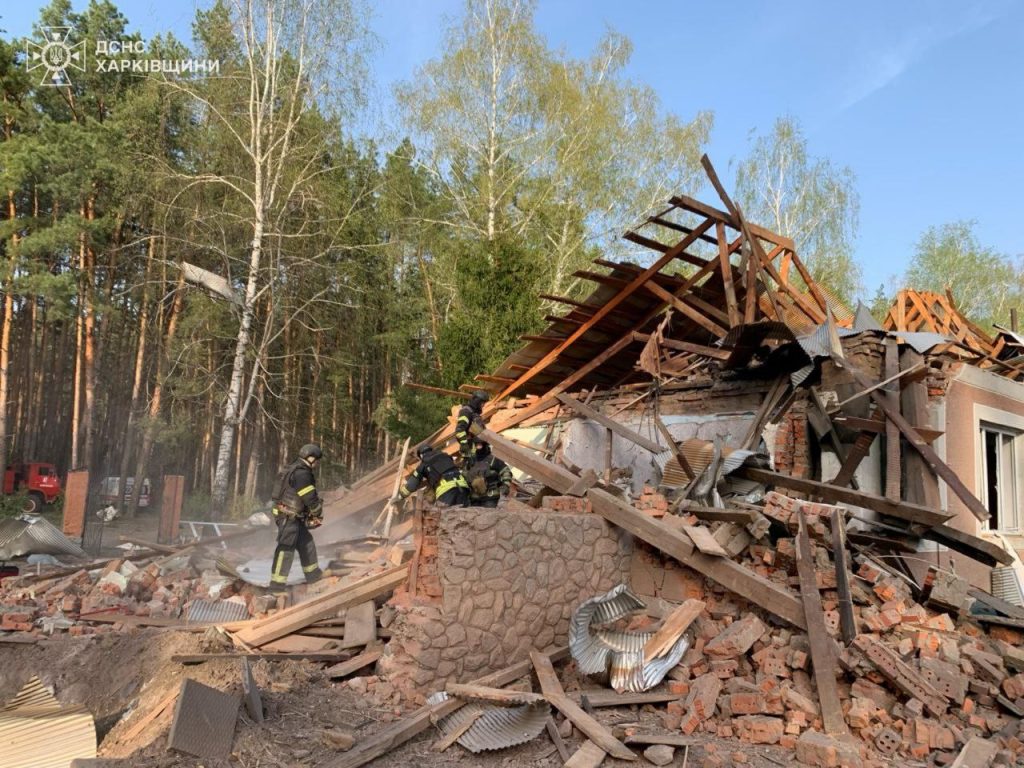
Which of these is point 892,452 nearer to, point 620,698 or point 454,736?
point 620,698

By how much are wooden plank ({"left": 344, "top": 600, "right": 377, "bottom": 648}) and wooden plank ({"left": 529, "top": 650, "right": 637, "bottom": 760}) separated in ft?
5.17

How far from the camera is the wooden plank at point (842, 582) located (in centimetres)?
545

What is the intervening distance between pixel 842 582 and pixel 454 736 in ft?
10.8

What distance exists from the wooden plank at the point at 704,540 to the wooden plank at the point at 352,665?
2.92 meters

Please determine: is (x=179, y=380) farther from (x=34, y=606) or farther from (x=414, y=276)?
(x=34, y=606)

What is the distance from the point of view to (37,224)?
18859mm

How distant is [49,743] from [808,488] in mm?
6539


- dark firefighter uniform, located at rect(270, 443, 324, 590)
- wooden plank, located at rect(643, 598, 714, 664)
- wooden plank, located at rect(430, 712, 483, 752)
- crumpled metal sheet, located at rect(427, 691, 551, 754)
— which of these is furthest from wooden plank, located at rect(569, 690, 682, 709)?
dark firefighter uniform, located at rect(270, 443, 324, 590)

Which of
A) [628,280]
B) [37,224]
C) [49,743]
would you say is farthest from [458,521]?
[37,224]

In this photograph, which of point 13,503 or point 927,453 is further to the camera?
point 13,503

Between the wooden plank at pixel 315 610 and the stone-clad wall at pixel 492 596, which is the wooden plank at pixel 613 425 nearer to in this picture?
the stone-clad wall at pixel 492 596

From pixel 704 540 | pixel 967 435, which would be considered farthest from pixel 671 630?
pixel 967 435

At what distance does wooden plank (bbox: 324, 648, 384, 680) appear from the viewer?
19.2 ft

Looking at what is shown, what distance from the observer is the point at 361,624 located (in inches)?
255
